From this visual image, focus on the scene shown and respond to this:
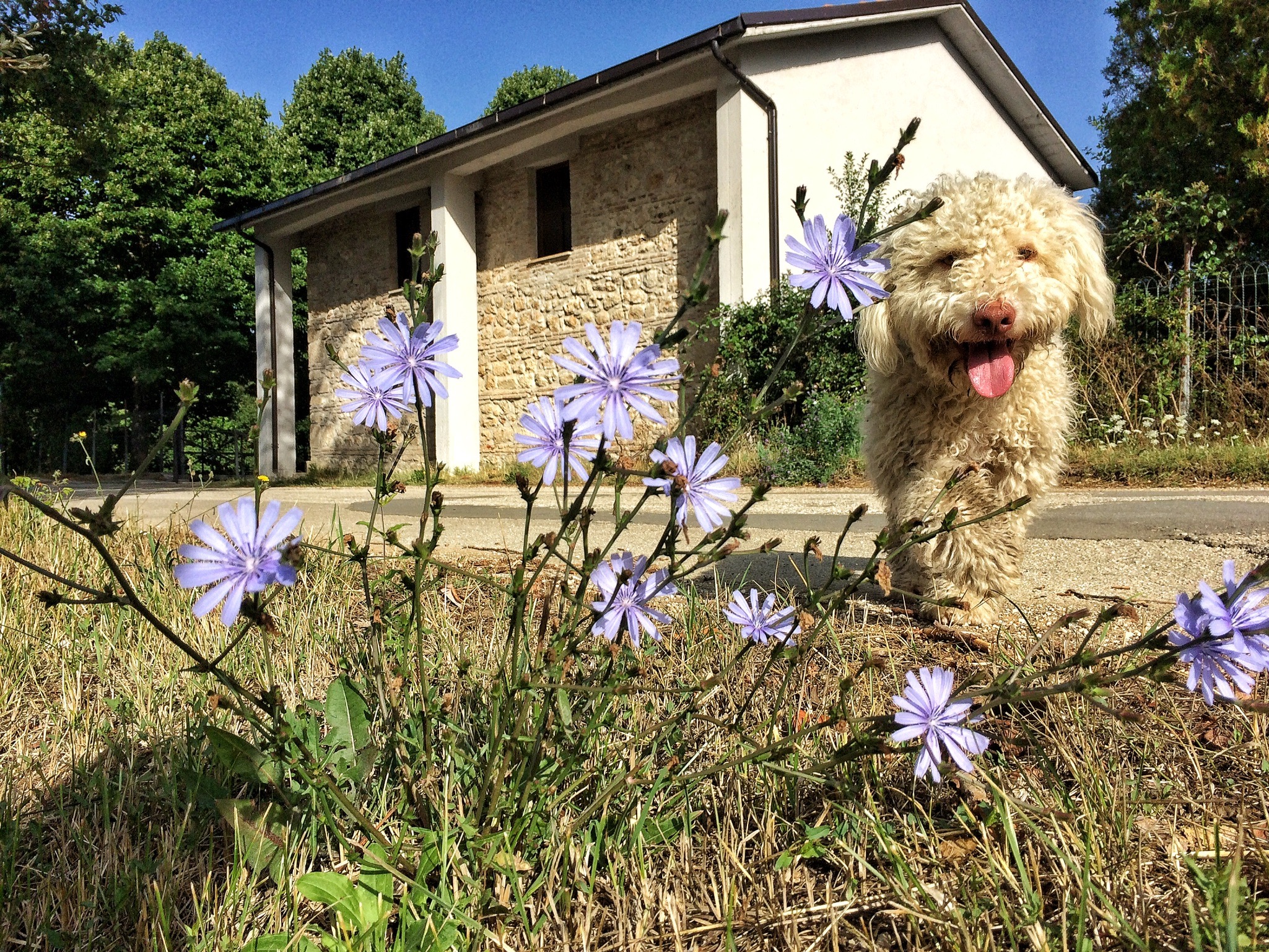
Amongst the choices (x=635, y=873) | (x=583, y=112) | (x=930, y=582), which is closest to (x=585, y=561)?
(x=635, y=873)

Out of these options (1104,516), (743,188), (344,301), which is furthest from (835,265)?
(344,301)

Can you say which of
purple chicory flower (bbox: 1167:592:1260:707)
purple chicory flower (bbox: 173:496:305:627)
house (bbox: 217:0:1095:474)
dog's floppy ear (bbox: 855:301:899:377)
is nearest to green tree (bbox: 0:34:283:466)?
house (bbox: 217:0:1095:474)

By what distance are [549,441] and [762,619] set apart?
0.63 m

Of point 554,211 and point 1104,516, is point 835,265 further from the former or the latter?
point 554,211

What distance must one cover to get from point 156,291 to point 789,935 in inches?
1010

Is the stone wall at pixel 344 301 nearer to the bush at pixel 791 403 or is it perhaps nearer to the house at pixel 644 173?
the house at pixel 644 173

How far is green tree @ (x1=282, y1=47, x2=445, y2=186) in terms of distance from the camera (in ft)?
92.6

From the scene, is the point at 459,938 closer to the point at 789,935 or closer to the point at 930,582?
the point at 789,935

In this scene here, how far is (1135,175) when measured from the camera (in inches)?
789

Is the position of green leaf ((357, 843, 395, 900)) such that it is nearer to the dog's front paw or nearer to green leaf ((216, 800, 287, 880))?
green leaf ((216, 800, 287, 880))

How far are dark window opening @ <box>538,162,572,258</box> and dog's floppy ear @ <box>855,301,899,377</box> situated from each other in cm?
1146

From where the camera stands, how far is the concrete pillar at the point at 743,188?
35.1 feet

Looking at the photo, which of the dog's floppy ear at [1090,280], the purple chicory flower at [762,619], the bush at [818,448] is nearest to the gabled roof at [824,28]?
the bush at [818,448]

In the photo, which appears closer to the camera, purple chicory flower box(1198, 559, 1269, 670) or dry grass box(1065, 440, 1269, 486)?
purple chicory flower box(1198, 559, 1269, 670)
